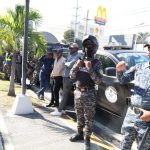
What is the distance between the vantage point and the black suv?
5.80 metres

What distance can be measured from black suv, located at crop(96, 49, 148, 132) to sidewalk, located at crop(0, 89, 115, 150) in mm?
784

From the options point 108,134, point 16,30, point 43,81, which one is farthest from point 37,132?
point 43,81

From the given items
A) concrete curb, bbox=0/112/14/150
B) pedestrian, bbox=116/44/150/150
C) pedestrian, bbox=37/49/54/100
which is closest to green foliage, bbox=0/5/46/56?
pedestrian, bbox=37/49/54/100

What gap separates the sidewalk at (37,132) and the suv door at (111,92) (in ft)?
2.55

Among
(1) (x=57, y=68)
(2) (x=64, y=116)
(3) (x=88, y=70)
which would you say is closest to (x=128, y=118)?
(3) (x=88, y=70)

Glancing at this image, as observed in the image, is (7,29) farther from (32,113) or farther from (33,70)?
(33,70)

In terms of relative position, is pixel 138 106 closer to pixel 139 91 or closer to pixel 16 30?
pixel 139 91

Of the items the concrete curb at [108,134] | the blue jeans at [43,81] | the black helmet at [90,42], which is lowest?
the concrete curb at [108,134]

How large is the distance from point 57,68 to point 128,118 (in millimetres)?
4365

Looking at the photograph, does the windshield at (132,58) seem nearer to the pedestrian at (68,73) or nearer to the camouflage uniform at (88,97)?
the pedestrian at (68,73)

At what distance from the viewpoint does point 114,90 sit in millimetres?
6039

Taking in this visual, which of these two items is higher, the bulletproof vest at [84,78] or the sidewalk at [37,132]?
the bulletproof vest at [84,78]

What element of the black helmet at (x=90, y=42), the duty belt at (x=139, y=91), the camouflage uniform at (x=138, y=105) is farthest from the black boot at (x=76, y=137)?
the duty belt at (x=139, y=91)

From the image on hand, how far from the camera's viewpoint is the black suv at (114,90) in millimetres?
5801
